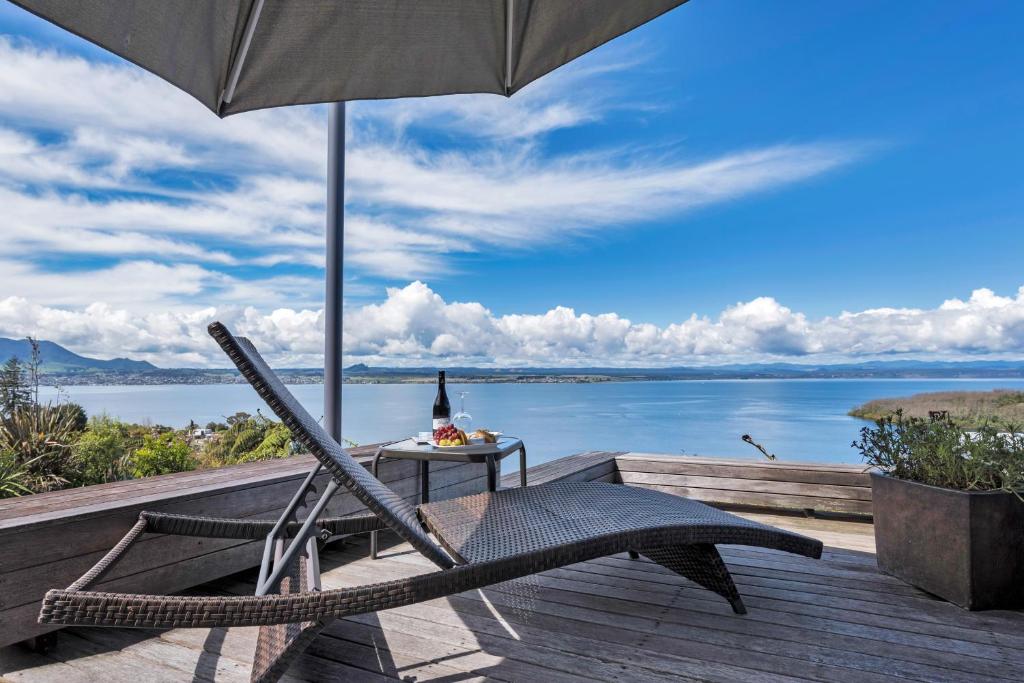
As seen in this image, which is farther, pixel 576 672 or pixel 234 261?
pixel 234 261

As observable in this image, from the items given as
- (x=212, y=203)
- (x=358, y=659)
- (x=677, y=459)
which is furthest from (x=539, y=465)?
(x=212, y=203)

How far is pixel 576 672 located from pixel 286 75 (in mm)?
2224

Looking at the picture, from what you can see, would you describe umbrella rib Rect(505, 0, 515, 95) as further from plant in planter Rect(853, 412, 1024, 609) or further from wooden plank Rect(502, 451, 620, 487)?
plant in planter Rect(853, 412, 1024, 609)

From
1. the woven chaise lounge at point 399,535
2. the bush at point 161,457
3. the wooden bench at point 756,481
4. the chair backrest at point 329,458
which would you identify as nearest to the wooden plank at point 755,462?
the wooden bench at point 756,481

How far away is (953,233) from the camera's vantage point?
21.5 meters

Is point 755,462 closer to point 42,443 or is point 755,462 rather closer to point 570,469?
point 570,469

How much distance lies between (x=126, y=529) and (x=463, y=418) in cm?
153

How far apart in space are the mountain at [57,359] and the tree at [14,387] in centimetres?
7

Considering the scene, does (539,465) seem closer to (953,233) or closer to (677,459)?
(677,459)

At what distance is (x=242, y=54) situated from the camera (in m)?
2.02

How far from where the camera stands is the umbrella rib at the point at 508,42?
2182mm

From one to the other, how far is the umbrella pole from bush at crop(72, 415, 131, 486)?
2.21 m

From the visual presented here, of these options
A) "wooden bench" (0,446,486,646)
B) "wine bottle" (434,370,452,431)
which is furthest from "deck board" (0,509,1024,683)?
"wine bottle" (434,370,452,431)

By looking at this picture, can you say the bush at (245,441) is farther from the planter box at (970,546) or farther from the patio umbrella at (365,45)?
the planter box at (970,546)
